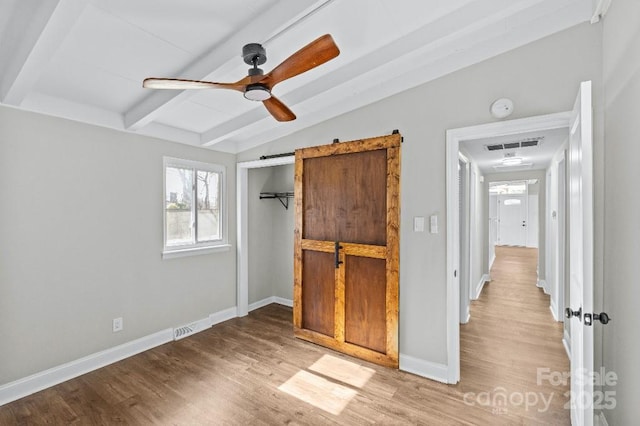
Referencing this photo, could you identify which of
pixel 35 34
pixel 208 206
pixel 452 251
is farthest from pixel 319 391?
pixel 35 34

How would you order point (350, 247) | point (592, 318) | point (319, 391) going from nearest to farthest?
1. point (592, 318)
2. point (319, 391)
3. point (350, 247)

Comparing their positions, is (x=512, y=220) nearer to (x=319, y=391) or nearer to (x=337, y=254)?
(x=337, y=254)

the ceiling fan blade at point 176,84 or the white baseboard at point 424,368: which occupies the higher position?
the ceiling fan blade at point 176,84

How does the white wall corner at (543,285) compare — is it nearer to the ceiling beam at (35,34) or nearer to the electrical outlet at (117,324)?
the electrical outlet at (117,324)

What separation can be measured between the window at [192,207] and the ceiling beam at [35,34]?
152 centimetres

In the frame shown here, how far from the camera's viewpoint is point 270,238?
190 inches

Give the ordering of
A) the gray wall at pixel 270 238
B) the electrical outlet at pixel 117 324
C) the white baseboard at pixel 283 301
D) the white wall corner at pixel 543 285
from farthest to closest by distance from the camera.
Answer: the white wall corner at pixel 543 285
the white baseboard at pixel 283 301
the gray wall at pixel 270 238
the electrical outlet at pixel 117 324

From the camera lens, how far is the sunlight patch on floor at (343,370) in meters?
2.66

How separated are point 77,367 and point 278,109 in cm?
288

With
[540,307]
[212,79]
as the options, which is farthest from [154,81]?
[540,307]

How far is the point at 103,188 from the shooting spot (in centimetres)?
289

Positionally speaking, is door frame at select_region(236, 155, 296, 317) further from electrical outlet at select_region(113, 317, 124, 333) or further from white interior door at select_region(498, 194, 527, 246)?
white interior door at select_region(498, 194, 527, 246)

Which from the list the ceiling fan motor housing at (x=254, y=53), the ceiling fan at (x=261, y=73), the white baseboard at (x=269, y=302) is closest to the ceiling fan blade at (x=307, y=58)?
the ceiling fan at (x=261, y=73)

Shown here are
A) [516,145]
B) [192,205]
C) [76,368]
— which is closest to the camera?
[76,368]
